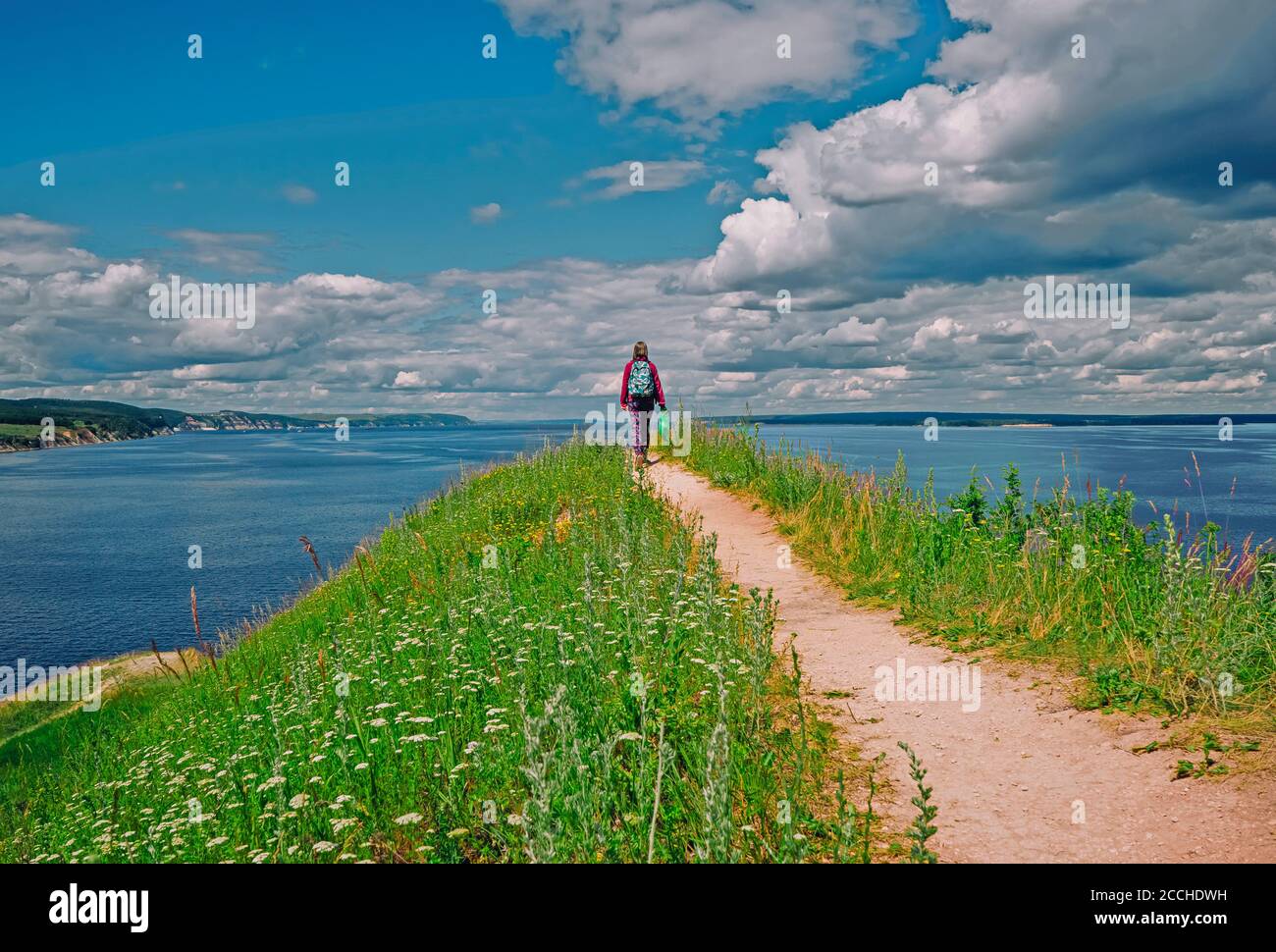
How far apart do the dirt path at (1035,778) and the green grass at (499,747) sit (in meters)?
0.65

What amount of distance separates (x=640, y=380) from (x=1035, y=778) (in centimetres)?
1524

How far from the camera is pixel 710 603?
6.95 metres

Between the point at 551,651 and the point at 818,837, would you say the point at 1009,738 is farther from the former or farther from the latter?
the point at 551,651

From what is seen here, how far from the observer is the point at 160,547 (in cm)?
3962

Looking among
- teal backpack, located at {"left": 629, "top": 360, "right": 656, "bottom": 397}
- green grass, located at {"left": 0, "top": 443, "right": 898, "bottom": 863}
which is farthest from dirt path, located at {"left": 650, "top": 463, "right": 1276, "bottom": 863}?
teal backpack, located at {"left": 629, "top": 360, "right": 656, "bottom": 397}

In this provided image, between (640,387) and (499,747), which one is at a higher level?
(640,387)

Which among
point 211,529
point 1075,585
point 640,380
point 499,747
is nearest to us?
point 499,747

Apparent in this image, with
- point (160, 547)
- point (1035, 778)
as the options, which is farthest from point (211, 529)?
point (1035, 778)

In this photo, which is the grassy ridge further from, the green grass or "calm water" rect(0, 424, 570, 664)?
"calm water" rect(0, 424, 570, 664)

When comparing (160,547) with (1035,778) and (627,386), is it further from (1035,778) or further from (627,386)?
(1035,778)

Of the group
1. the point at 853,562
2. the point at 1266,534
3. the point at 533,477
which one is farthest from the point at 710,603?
the point at 1266,534

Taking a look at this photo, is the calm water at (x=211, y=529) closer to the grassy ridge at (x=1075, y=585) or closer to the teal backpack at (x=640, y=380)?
the grassy ridge at (x=1075, y=585)

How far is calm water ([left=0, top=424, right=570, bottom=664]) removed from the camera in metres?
25.1
